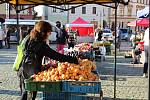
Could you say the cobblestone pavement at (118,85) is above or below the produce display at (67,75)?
below

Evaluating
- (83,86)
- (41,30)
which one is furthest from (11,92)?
(83,86)

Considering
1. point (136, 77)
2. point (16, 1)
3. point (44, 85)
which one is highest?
point (16, 1)

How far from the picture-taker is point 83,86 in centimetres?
617

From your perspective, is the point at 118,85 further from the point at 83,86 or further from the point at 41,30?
the point at 83,86

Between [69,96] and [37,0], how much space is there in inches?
141

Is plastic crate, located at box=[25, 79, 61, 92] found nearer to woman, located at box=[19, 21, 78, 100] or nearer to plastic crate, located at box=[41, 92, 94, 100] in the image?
plastic crate, located at box=[41, 92, 94, 100]

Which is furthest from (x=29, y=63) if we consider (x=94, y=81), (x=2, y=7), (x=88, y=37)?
(x=2, y=7)

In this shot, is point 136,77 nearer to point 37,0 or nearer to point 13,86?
point 13,86

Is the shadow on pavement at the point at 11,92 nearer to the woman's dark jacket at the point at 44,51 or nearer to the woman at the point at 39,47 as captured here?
the woman at the point at 39,47

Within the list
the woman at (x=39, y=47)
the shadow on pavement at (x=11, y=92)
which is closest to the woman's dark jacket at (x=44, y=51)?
the woman at (x=39, y=47)

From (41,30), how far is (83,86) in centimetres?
135

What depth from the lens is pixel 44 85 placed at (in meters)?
6.34

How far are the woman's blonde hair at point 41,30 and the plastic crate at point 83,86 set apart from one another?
1119mm

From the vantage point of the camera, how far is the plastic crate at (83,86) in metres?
6.13
